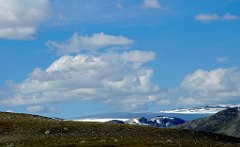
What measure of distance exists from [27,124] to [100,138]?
24.5 m

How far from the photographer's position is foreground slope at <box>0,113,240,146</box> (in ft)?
272

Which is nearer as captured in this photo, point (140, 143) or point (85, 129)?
point (140, 143)

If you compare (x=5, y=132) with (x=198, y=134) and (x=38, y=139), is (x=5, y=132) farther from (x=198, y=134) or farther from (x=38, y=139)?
(x=198, y=134)

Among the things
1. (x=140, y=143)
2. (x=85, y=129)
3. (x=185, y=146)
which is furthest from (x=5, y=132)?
(x=185, y=146)

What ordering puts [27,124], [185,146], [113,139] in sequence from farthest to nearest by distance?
[27,124] < [113,139] < [185,146]

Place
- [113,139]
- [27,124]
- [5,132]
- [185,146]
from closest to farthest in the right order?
[185,146] < [113,139] < [5,132] < [27,124]

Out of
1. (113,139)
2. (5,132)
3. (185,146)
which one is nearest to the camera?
(185,146)

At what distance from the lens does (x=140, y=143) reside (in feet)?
265

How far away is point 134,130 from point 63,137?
18.9 metres

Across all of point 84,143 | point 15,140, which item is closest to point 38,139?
point 15,140

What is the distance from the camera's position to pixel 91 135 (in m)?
94.9

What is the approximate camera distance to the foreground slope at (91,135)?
8294cm

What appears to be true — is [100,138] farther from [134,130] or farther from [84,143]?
[134,130]

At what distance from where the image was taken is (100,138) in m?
88.1
